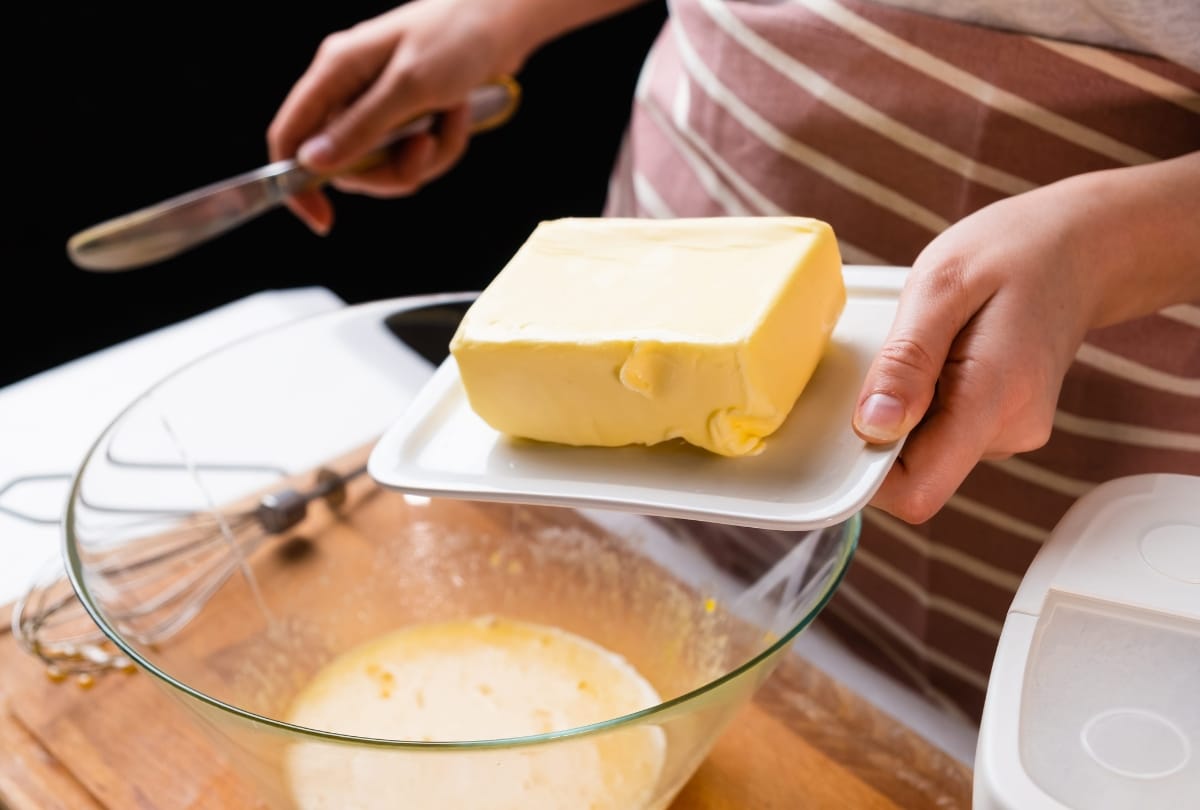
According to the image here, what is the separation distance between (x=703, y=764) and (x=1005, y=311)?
330 millimetres

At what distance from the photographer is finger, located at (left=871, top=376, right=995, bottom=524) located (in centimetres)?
56

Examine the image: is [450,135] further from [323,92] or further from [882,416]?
[882,416]

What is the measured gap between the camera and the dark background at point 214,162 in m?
1.74

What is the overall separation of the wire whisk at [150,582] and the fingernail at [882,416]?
493 mm

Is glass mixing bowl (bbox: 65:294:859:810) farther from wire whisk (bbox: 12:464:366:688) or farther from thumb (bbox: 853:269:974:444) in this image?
thumb (bbox: 853:269:974:444)

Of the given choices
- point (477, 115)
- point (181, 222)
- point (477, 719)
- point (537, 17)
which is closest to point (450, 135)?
point (477, 115)

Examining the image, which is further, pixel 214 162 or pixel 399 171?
pixel 214 162

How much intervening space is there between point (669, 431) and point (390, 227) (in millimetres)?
1621

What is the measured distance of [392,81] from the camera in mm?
1021

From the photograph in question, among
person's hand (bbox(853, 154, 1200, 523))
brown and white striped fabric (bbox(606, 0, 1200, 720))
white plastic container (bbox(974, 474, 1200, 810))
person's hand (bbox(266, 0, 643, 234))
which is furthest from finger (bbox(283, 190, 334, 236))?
white plastic container (bbox(974, 474, 1200, 810))

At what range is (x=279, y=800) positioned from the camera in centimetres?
64

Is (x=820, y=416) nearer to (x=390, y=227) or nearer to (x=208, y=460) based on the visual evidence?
(x=208, y=460)

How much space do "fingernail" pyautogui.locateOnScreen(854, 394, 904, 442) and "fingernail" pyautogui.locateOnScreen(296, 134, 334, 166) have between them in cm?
65

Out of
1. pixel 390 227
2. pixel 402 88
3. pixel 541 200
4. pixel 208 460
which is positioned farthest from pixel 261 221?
pixel 208 460
